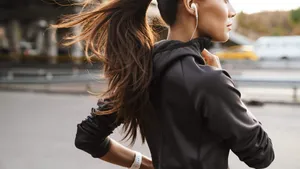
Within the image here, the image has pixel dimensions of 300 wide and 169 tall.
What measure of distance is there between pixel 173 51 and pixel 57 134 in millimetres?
6432

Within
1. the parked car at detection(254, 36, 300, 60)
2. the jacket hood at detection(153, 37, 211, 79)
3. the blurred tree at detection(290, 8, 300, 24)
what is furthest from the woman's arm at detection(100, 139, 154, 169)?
the blurred tree at detection(290, 8, 300, 24)

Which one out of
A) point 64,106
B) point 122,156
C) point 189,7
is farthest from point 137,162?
point 64,106

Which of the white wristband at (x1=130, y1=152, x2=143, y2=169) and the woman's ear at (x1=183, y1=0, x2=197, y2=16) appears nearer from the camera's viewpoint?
the woman's ear at (x1=183, y1=0, x2=197, y2=16)

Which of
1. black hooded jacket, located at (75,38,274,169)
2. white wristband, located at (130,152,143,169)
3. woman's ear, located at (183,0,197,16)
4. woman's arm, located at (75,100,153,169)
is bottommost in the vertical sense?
white wristband, located at (130,152,143,169)

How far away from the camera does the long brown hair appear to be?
124 centimetres

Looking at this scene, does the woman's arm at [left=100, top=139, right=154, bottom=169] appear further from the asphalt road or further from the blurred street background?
the asphalt road

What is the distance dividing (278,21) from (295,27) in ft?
21.3

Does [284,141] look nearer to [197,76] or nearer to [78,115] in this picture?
[78,115]

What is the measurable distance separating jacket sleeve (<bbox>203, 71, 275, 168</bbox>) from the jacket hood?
0.40 ft

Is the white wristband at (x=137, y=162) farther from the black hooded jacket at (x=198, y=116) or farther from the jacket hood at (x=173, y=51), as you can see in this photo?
the jacket hood at (x=173, y=51)

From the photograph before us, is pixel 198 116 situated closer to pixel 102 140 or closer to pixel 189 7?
pixel 189 7

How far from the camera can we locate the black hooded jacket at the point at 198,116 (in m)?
1.09

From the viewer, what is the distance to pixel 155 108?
127 centimetres

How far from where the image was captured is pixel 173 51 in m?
1.19
